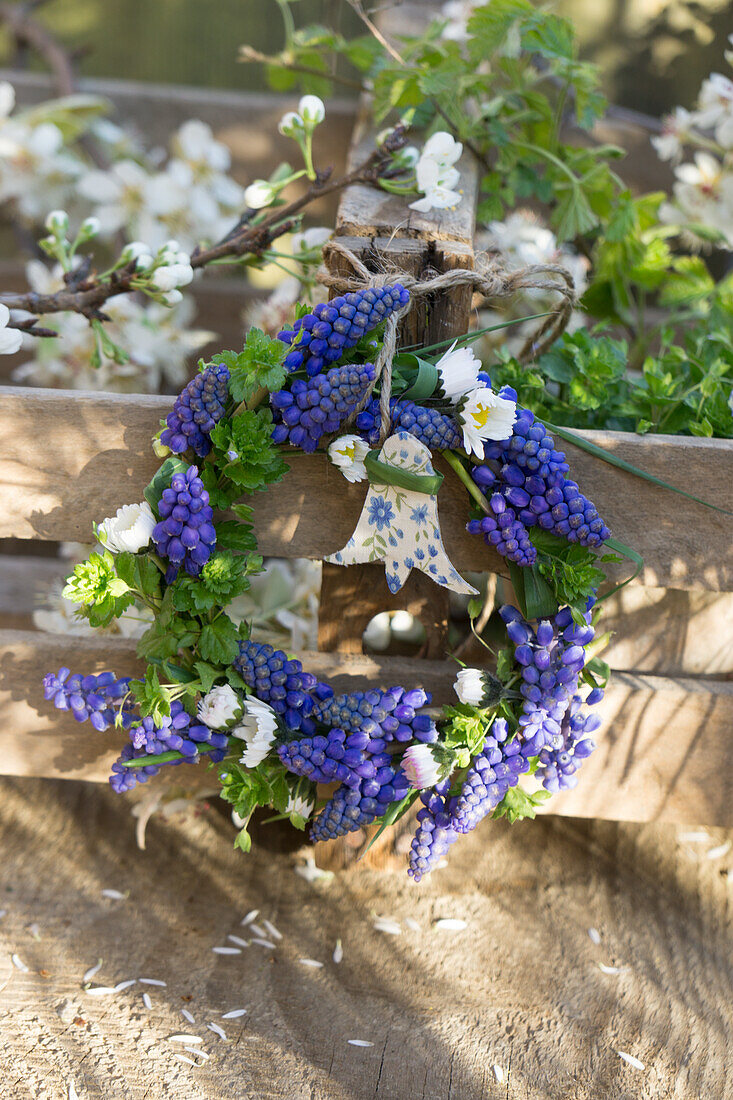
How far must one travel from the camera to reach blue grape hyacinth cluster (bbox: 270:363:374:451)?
0.78m

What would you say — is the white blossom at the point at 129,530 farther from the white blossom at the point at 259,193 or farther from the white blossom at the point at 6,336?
the white blossom at the point at 259,193

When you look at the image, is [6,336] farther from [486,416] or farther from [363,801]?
[363,801]

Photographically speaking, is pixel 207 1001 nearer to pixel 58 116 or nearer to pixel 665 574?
pixel 665 574

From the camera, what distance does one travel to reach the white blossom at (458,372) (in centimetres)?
81

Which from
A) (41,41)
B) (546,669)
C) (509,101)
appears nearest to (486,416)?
(546,669)

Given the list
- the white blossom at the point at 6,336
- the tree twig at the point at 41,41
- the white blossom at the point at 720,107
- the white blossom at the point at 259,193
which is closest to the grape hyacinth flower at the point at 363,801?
the white blossom at the point at 6,336

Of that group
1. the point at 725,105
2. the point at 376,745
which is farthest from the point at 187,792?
the point at 725,105

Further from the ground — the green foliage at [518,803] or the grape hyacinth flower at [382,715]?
the grape hyacinth flower at [382,715]

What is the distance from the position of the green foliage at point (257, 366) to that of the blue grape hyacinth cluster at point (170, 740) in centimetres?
35

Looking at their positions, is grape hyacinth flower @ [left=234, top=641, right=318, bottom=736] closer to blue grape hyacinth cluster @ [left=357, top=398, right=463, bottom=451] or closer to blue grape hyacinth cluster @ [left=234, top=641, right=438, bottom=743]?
blue grape hyacinth cluster @ [left=234, top=641, right=438, bottom=743]

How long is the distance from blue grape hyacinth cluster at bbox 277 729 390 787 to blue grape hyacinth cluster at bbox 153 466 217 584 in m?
0.22

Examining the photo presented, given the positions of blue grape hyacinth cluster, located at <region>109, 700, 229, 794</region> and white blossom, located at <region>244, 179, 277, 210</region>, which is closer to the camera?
blue grape hyacinth cluster, located at <region>109, 700, 229, 794</region>

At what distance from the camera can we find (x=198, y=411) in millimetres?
815

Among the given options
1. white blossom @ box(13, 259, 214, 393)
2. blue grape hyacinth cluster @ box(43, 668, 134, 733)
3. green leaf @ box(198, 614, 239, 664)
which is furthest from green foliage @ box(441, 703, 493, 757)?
white blossom @ box(13, 259, 214, 393)
